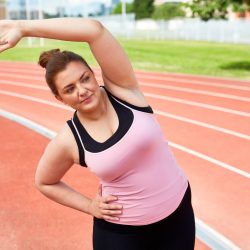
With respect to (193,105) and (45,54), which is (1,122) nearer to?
(193,105)

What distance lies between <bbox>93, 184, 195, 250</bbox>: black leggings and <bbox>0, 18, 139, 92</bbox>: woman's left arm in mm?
648

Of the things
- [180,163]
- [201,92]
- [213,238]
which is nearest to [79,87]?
[213,238]

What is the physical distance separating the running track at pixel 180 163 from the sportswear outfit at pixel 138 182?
200 cm

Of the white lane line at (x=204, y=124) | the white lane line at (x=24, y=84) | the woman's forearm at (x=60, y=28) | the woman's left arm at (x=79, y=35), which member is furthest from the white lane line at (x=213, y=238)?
the white lane line at (x=24, y=84)

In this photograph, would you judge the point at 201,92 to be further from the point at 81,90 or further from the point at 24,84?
the point at 81,90

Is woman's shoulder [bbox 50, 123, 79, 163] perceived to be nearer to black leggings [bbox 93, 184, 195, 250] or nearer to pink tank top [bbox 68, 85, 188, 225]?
pink tank top [bbox 68, 85, 188, 225]

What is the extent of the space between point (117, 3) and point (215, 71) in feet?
265

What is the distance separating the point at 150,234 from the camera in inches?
84.6

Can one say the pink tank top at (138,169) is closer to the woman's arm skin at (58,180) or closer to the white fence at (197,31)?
the woman's arm skin at (58,180)

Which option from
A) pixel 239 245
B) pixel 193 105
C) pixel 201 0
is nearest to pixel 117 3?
pixel 201 0

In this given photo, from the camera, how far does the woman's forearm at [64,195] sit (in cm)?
224

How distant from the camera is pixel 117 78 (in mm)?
2123

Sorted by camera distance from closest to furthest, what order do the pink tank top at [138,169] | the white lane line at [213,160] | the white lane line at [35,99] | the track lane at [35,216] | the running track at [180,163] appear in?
the pink tank top at [138,169] < the track lane at [35,216] < the running track at [180,163] < the white lane line at [213,160] < the white lane line at [35,99]

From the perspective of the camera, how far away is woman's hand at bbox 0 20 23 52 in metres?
1.88
